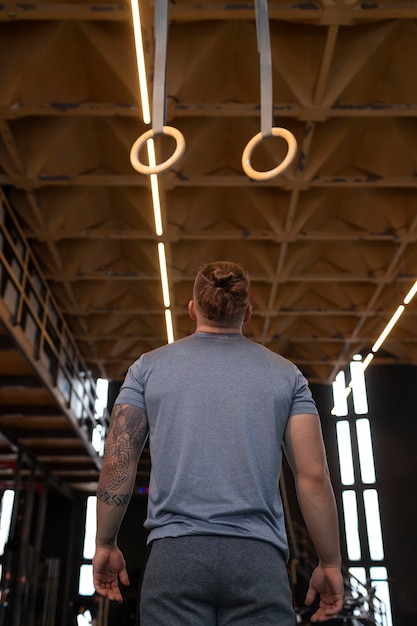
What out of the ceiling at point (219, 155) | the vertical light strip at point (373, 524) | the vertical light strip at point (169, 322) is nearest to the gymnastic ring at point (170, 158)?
the ceiling at point (219, 155)

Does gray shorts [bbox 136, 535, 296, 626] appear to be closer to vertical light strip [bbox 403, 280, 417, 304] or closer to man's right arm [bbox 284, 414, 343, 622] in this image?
man's right arm [bbox 284, 414, 343, 622]

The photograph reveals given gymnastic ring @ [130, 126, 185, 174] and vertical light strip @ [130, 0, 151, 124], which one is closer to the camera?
gymnastic ring @ [130, 126, 185, 174]

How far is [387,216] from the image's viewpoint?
1223cm

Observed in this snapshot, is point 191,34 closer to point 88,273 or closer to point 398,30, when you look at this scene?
point 398,30

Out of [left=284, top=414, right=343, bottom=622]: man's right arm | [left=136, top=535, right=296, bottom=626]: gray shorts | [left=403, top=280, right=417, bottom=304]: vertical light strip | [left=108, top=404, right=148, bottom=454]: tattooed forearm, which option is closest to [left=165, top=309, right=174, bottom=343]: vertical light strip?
[left=403, top=280, right=417, bottom=304]: vertical light strip

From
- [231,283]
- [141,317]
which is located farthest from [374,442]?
[231,283]

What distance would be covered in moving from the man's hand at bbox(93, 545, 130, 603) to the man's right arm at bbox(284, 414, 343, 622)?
0.70m

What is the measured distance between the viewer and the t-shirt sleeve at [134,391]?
8.11 ft

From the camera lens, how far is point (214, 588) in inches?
79.7

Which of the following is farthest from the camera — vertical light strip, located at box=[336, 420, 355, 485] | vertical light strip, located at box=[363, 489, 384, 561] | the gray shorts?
vertical light strip, located at box=[336, 420, 355, 485]

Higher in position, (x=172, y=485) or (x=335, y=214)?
(x=335, y=214)

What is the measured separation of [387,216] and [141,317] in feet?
25.0

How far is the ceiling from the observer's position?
860 cm

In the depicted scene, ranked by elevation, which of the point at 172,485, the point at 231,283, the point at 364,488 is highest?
the point at 364,488
